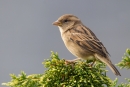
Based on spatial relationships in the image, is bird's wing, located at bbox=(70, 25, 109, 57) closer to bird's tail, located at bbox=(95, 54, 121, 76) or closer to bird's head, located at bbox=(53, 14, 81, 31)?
bird's tail, located at bbox=(95, 54, 121, 76)

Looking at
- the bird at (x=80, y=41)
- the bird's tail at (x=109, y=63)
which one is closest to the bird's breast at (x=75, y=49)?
the bird at (x=80, y=41)

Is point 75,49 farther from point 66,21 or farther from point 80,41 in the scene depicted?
point 66,21

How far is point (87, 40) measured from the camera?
11.4 feet

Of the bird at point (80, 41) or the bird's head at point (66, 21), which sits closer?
the bird at point (80, 41)

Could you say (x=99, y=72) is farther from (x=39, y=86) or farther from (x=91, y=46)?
(x=91, y=46)

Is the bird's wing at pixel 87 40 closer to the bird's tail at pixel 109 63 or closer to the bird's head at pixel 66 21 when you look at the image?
the bird's tail at pixel 109 63

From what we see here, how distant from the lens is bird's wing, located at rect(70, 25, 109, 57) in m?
3.29

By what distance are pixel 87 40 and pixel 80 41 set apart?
0.40 feet

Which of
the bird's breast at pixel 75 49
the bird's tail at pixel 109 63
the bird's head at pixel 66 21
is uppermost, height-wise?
the bird's head at pixel 66 21

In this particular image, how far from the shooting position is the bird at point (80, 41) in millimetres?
3258

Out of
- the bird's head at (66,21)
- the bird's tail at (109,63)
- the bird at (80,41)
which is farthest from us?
the bird's head at (66,21)

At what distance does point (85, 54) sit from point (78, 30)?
1.59ft

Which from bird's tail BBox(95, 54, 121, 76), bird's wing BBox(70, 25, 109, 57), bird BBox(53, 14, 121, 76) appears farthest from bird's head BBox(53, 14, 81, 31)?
bird's tail BBox(95, 54, 121, 76)

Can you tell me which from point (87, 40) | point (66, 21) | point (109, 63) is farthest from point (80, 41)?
point (109, 63)
